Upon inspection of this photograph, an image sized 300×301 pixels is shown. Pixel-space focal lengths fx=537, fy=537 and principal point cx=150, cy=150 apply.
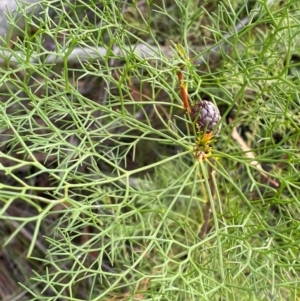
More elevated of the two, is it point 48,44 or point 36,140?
point 36,140

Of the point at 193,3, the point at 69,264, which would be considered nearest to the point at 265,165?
the point at 193,3

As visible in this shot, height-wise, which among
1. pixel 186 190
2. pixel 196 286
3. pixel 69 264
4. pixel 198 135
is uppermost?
pixel 198 135

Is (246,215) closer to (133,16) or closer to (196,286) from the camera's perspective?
(196,286)

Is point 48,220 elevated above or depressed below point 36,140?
below

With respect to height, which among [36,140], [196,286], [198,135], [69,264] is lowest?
[69,264]

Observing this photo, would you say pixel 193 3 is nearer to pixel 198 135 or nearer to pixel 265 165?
pixel 265 165

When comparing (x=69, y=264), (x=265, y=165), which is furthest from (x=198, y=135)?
(x=69, y=264)

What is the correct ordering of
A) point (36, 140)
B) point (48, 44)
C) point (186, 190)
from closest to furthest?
point (36, 140), point (186, 190), point (48, 44)

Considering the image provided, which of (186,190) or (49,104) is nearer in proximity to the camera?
(49,104)

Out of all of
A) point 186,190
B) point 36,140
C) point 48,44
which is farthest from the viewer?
point 48,44
